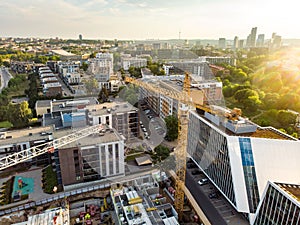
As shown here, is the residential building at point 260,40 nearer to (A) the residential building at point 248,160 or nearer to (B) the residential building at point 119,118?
(B) the residential building at point 119,118

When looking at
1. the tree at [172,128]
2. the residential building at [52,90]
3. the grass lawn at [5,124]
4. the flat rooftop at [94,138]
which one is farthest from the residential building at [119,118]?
the residential building at [52,90]

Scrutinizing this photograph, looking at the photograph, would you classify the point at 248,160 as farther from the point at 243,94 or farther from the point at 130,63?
the point at 130,63

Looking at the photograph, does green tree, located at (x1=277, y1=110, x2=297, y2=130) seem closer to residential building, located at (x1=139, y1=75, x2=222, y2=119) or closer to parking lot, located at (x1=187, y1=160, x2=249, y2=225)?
residential building, located at (x1=139, y1=75, x2=222, y2=119)

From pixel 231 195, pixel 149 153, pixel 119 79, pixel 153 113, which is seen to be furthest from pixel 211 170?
pixel 119 79

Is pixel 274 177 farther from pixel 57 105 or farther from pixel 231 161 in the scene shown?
pixel 57 105

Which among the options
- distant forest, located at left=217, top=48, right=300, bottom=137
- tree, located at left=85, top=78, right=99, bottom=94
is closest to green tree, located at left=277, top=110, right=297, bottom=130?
distant forest, located at left=217, top=48, right=300, bottom=137

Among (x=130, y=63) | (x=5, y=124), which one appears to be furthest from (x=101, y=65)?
(x=5, y=124)
